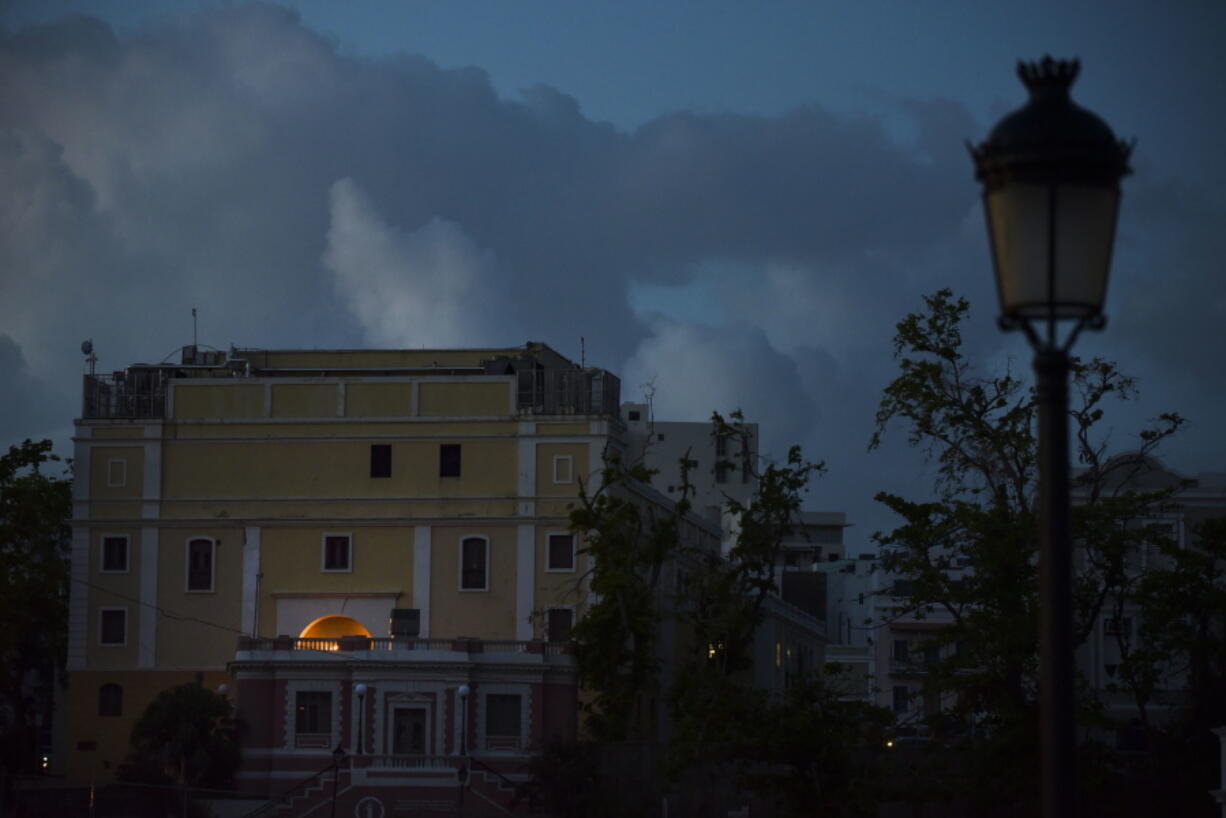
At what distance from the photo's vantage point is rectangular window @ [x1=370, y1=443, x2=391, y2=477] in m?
58.9

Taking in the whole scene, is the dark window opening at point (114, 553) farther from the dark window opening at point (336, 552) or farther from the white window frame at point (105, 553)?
the dark window opening at point (336, 552)

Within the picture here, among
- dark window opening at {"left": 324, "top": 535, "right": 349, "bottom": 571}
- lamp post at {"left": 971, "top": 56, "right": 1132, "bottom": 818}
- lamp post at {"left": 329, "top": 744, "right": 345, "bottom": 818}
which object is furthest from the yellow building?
lamp post at {"left": 971, "top": 56, "right": 1132, "bottom": 818}

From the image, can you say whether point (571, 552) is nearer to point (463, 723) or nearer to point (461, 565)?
point (461, 565)

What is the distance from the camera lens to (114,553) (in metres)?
59.7

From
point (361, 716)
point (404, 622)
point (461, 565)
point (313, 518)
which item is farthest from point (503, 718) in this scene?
point (313, 518)

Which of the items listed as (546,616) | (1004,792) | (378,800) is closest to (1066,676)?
(1004,792)

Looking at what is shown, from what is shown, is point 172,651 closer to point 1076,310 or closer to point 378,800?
point 378,800

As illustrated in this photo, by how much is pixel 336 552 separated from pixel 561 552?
734 centimetres

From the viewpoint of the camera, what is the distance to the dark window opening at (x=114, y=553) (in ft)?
195

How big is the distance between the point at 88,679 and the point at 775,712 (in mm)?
29444

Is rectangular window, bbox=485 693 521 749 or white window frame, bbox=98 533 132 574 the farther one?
white window frame, bbox=98 533 132 574

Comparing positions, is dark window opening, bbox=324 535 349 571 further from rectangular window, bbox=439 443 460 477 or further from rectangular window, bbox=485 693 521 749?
rectangular window, bbox=485 693 521 749

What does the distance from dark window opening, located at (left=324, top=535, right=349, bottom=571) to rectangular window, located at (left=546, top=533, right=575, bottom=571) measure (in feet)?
21.7

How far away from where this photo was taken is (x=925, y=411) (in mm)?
39875
